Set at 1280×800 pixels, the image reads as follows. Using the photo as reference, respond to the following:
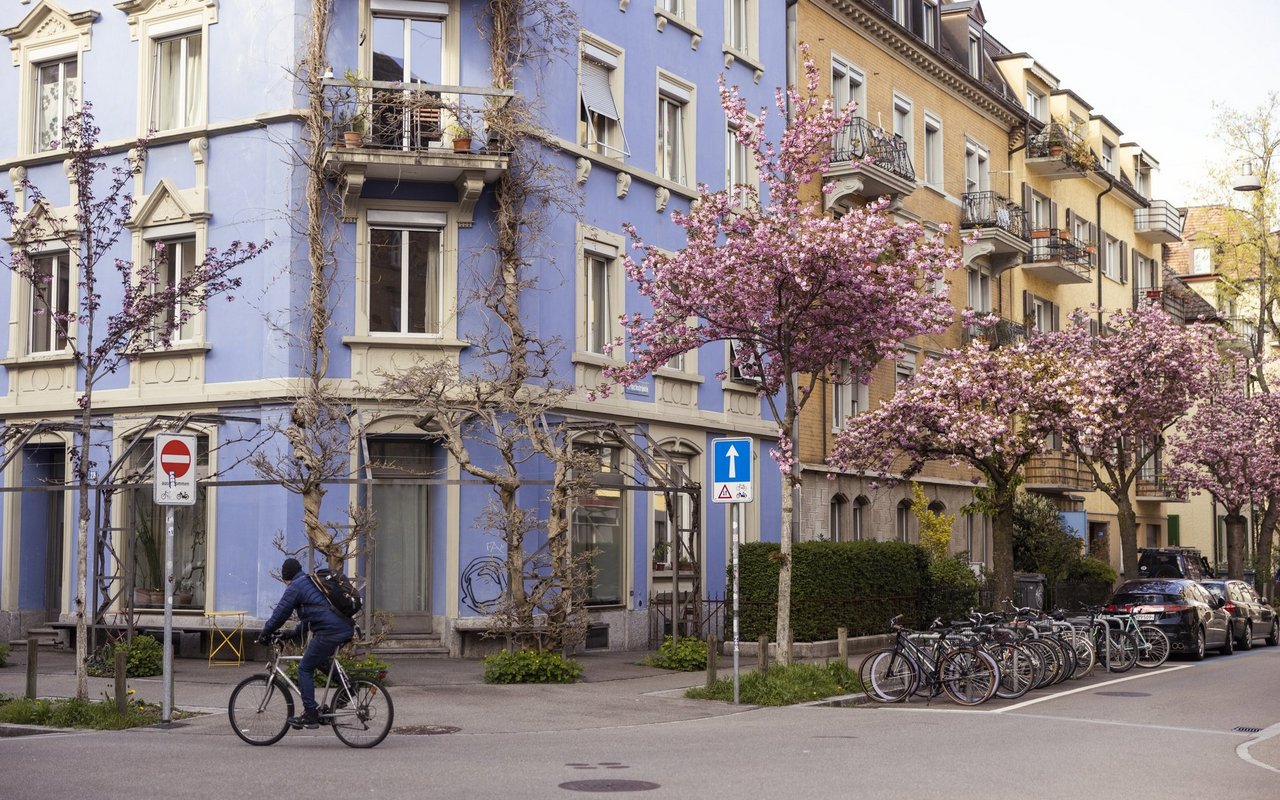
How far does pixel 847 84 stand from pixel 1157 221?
24.9m

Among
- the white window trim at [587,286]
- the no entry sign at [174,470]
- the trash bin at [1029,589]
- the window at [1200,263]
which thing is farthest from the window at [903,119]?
the window at [1200,263]

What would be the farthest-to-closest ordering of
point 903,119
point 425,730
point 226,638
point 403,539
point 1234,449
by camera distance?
point 1234,449 < point 903,119 < point 403,539 < point 226,638 < point 425,730

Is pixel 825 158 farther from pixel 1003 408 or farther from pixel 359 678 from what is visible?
pixel 359 678

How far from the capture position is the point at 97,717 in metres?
14.9

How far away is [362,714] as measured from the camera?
13141mm

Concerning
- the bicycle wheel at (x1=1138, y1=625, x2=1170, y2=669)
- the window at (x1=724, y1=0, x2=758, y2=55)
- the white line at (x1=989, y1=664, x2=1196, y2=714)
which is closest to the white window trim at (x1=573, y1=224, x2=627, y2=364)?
the window at (x1=724, y1=0, x2=758, y2=55)

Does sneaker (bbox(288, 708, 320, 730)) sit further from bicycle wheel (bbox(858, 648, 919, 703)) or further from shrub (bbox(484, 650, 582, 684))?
bicycle wheel (bbox(858, 648, 919, 703))

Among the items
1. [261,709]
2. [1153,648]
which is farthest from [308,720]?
[1153,648]

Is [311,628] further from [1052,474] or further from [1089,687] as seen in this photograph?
[1052,474]

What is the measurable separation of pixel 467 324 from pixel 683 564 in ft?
20.7

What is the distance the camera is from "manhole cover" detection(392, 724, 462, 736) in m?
14.8

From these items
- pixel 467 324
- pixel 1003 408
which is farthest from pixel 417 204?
pixel 1003 408

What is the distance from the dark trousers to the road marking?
7753 mm

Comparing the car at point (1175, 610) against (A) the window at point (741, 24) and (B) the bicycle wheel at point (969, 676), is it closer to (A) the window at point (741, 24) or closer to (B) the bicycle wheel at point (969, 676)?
(B) the bicycle wheel at point (969, 676)
